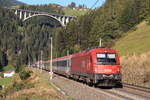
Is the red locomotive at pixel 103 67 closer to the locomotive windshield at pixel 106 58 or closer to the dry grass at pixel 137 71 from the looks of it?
the locomotive windshield at pixel 106 58

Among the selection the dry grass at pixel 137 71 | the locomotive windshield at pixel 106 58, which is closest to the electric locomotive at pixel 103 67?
the locomotive windshield at pixel 106 58

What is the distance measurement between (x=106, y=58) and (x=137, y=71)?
7.70 meters

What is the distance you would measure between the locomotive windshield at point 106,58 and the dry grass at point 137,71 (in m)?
4.37

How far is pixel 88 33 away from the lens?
398 feet

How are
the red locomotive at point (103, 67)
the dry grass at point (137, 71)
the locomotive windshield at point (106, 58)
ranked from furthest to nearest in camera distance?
the dry grass at point (137, 71) < the locomotive windshield at point (106, 58) < the red locomotive at point (103, 67)

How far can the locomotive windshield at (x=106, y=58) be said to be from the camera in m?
25.9

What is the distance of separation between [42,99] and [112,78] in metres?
6.18

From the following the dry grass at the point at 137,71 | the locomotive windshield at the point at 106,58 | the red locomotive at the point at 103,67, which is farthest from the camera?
the dry grass at the point at 137,71

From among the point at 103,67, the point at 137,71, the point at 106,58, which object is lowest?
the point at 137,71

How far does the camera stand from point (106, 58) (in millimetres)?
26172

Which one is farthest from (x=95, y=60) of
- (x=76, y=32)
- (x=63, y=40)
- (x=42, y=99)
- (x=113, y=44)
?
(x=63, y=40)

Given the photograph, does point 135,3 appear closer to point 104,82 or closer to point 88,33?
point 88,33

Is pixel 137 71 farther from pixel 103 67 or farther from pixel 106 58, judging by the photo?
pixel 103 67

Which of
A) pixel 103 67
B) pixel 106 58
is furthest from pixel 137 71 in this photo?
pixel 103 67
